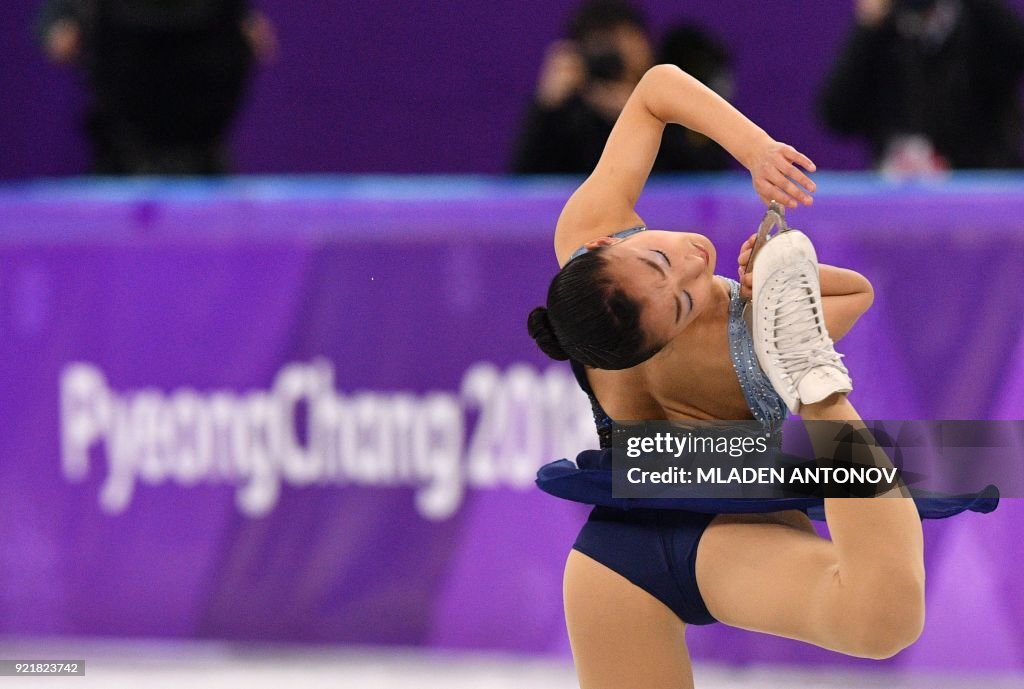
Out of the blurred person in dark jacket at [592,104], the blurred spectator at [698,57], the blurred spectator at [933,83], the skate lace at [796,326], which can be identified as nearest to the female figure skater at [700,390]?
the skate lace at [796,326]

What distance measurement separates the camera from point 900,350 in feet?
14.9

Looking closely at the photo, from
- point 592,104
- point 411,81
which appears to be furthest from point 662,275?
point 411,81

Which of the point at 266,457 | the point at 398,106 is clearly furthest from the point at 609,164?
the point at 398,106

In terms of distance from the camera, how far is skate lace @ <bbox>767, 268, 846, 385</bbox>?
255 centimetres

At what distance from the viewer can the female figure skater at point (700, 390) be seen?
2537 millimetres

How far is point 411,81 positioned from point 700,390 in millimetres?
5788

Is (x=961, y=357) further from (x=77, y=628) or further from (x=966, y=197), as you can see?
(x=77, y=628)

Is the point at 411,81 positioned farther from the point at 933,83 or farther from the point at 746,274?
the point at 746,274

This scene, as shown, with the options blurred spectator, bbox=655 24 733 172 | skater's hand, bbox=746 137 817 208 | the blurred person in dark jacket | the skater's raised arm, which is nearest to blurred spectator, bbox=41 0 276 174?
the blurred person in dark jacket

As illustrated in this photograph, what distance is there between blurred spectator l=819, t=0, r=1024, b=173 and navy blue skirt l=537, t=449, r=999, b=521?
3098 millimetres

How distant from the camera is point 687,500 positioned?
2.77 m

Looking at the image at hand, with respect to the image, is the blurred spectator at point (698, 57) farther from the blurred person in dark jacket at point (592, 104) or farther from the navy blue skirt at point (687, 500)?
the navy blue skirt at point (687, 500)

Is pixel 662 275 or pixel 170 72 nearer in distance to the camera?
pixel 662 275

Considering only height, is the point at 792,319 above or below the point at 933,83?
below
